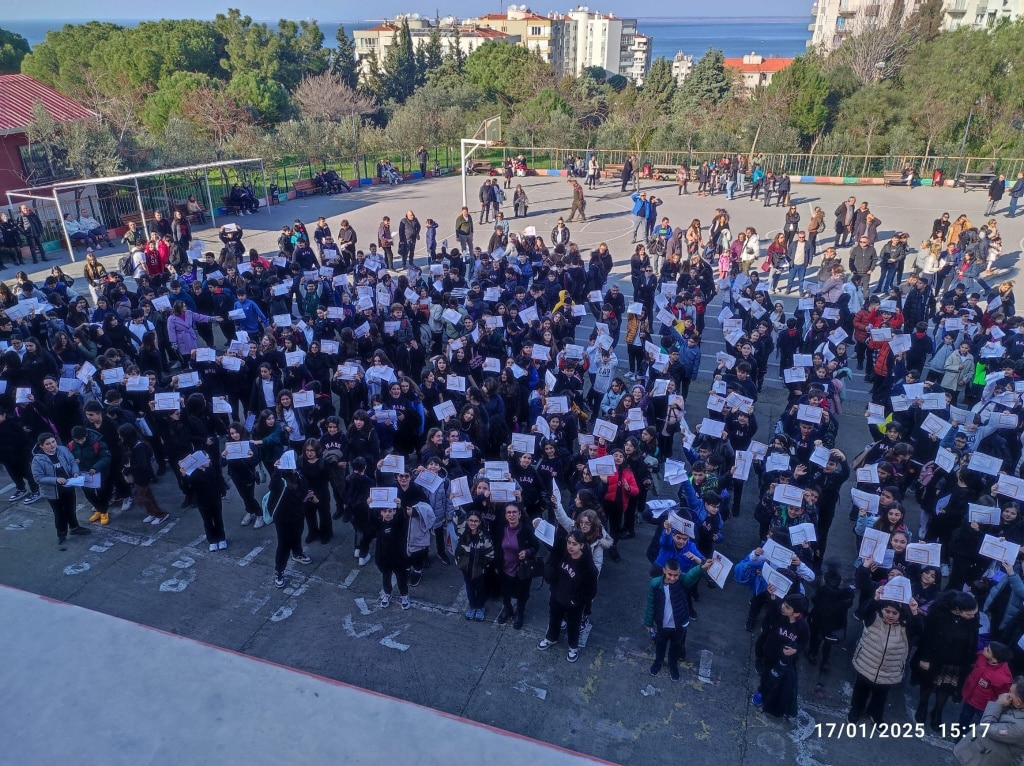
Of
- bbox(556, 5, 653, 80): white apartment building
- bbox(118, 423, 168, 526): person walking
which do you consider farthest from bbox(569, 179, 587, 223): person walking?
bbox(556, 5, 653, 80): white apartment building

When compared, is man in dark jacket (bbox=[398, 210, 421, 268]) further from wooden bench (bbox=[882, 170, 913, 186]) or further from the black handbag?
wooden bench (bbox=[882, 170, 913, 186])

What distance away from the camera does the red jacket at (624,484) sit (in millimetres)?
8219

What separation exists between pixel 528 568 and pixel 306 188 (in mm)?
28606

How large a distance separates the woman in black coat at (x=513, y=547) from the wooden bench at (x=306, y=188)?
2764 centimetres

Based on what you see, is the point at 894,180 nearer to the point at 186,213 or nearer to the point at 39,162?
the point at 186,213

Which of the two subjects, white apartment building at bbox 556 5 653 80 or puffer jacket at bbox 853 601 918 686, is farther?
white apartment building at bbox 556 5 653 80

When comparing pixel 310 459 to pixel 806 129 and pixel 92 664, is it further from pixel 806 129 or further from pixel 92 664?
pixel 806 129

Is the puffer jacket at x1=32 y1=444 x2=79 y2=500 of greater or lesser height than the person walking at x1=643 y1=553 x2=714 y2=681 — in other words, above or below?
above

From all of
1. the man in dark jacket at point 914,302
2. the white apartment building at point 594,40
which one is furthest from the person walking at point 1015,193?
the white apartment building at point 594,40

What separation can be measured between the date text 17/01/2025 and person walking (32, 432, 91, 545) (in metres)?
8.62

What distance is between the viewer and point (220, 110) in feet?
140

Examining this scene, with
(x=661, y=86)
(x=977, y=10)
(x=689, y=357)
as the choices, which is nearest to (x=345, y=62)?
(x=661, y=86)

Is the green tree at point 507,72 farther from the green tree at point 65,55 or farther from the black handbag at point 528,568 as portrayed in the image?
the black handbag at point 528,568

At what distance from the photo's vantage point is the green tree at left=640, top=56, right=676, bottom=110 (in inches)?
2008
